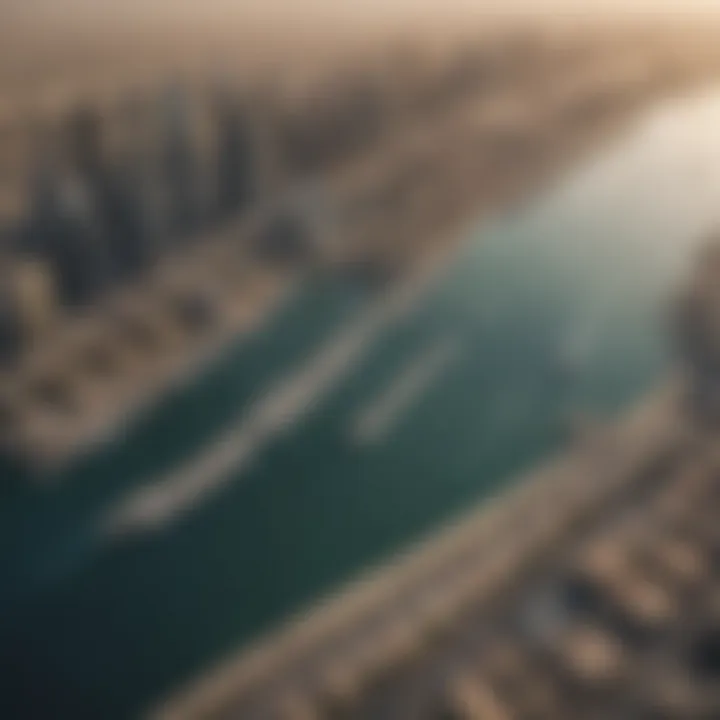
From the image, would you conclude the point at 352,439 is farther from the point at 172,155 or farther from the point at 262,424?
the point at 172,155

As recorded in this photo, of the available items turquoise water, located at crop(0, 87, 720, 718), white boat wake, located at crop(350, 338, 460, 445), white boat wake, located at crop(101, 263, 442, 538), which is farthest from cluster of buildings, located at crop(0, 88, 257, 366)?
white boat wake, located at crop(350, 338, 460, 445)

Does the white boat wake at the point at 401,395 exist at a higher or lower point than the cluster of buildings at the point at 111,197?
lower

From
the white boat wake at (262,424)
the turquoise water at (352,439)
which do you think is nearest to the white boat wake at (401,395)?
the turquoise water at (352,439)

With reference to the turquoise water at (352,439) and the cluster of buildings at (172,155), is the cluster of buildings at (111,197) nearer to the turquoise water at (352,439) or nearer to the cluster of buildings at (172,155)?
the cluster of buildings at (172,155)

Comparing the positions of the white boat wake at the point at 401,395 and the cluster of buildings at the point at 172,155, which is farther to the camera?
the white boat wake at the point at 401,395

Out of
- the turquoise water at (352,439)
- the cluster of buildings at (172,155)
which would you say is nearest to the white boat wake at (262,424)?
the turquoise water at (352,439)

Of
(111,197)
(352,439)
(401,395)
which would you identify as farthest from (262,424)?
(111,197)

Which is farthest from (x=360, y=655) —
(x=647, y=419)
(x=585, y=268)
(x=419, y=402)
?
(x=585, y=268)

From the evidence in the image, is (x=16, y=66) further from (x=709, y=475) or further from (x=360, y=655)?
(x=709, y=475)

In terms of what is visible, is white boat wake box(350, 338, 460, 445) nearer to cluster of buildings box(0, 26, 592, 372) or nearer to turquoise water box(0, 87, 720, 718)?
turquoise water box(0, 87, 720, 718)
